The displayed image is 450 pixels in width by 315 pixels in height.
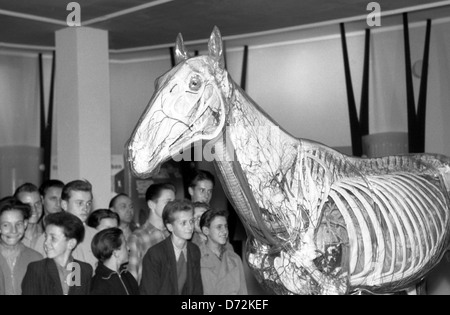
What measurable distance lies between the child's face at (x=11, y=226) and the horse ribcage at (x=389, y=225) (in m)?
2.13

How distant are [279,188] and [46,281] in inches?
62.7

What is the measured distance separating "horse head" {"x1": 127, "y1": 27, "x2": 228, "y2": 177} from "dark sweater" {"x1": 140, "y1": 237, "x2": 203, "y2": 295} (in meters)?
1.37

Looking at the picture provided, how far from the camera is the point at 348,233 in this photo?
2506mm

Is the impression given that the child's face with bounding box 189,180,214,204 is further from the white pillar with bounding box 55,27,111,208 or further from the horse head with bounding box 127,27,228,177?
the horse head with bounding box 127,27,228,177

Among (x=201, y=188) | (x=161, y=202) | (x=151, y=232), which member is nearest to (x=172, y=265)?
(x=151, y=232)

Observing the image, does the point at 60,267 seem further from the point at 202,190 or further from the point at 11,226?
the point at 202,190

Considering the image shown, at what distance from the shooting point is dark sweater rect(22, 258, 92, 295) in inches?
140

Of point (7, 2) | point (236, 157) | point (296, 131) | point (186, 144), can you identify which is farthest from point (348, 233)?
point (296, 131)

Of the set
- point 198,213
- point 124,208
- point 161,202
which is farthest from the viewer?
point 124,208

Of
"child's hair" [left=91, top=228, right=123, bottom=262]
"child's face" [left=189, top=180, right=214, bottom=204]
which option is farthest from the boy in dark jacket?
"child's face" [left=189, top=180, right=214, bottom=204]

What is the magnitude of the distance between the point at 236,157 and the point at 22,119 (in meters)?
6.57

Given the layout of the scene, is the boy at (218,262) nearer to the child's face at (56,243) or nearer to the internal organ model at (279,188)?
the child's face at (56,243)

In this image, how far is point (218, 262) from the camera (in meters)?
4.23

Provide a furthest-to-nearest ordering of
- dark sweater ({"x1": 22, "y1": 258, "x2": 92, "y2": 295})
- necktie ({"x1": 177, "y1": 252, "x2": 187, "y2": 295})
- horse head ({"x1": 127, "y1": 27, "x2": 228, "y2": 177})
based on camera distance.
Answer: necktie ({"x1": 177, "y1": 252, "x2": 187, "y2": 295})
dark sweater ({"x1": 22, "y1": 258, "x2": 92, "y2": 295})
horse head ({"x1": 127, "y1": 27, "x2": 228, "y2": 177})
